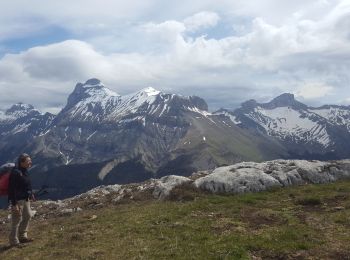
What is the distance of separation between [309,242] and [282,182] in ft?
63.4

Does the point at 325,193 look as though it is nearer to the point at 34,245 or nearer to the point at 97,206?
the point at 97,206

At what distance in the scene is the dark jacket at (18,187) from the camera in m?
25.2

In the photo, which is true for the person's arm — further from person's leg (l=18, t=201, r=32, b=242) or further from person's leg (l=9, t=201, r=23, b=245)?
person's leg (l=18, t=201, r=32, b=242)

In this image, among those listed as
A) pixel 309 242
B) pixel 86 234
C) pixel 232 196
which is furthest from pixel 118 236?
pixel 232 196

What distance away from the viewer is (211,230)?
26359 mm

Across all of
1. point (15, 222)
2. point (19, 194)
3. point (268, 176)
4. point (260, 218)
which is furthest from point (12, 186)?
point (268, 176)

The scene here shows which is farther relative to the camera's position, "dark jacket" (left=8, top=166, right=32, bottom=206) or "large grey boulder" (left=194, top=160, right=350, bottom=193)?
"large grey boulder" (left=194, top=160, right=350, bottom=193)

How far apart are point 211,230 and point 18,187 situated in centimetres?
1077

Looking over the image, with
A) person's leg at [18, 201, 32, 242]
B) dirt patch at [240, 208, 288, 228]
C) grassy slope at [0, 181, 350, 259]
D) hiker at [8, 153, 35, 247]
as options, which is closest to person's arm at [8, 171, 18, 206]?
hiker at [8, 153, 35, 247]

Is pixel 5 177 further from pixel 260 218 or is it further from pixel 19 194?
pixel 260 218

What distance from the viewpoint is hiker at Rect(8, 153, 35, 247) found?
2520 centimetres

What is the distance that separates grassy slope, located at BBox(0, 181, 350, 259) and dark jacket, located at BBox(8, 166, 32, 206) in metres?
2.76

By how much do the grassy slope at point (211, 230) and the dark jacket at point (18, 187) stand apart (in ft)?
9.07

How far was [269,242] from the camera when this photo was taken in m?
22.8
